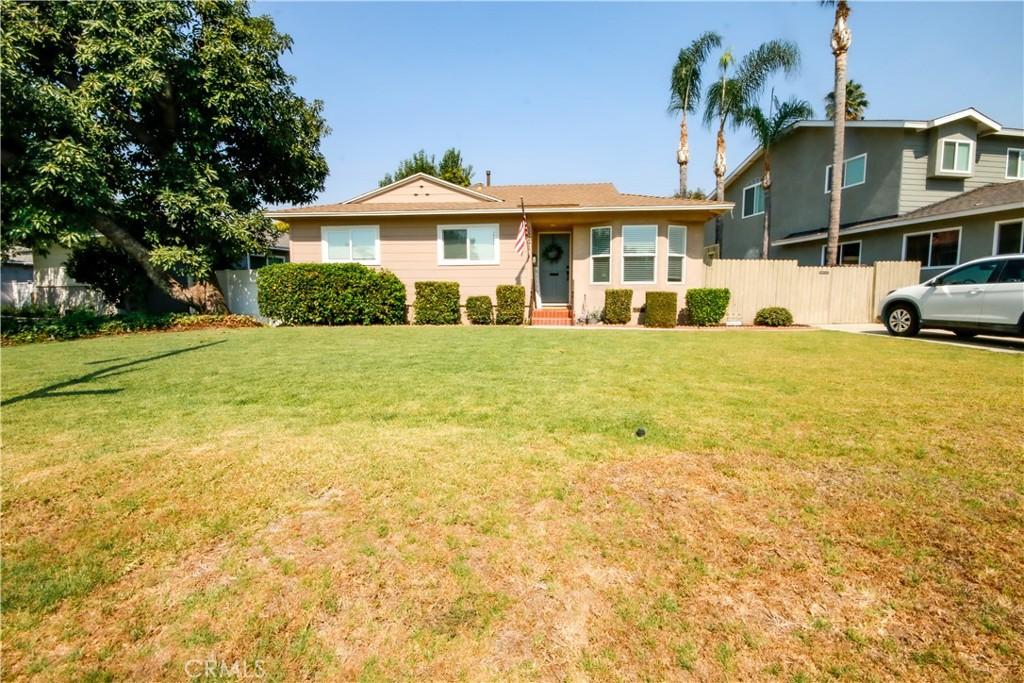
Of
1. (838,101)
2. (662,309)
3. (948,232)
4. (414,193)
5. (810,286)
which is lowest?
(662,309)

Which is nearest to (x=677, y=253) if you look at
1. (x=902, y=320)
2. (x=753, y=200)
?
(x=902, y=320)

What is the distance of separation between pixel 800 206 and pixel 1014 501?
2067 centimetres

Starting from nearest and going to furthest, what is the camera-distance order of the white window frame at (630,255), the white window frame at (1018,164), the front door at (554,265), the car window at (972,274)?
1. the car window at (972,274)
2. the white window frame at (630,255)
3. the front door at (554,265)
4. the white window frame at (1018,164)

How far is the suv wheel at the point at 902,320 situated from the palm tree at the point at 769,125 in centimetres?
1060

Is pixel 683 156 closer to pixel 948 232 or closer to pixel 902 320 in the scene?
pixel 948 232

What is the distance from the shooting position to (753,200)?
2195 cm

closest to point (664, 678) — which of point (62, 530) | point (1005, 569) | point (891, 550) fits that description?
point (891, 550)

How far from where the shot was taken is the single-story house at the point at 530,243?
13398 mm

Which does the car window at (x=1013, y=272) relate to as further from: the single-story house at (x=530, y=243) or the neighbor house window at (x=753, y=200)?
the neighbor house window at (x=753, y=200)

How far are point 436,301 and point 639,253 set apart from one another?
20.8 feet

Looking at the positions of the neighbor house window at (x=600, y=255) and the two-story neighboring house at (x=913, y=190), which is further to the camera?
the two-story neighboring house at (x=913, y=190)

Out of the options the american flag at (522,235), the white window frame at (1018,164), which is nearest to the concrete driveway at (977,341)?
the american flag at (522,235)

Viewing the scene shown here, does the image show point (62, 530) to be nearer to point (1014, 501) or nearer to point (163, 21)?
point (1014, 501)

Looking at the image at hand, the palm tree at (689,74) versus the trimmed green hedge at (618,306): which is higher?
the palm tree at (689,74)
